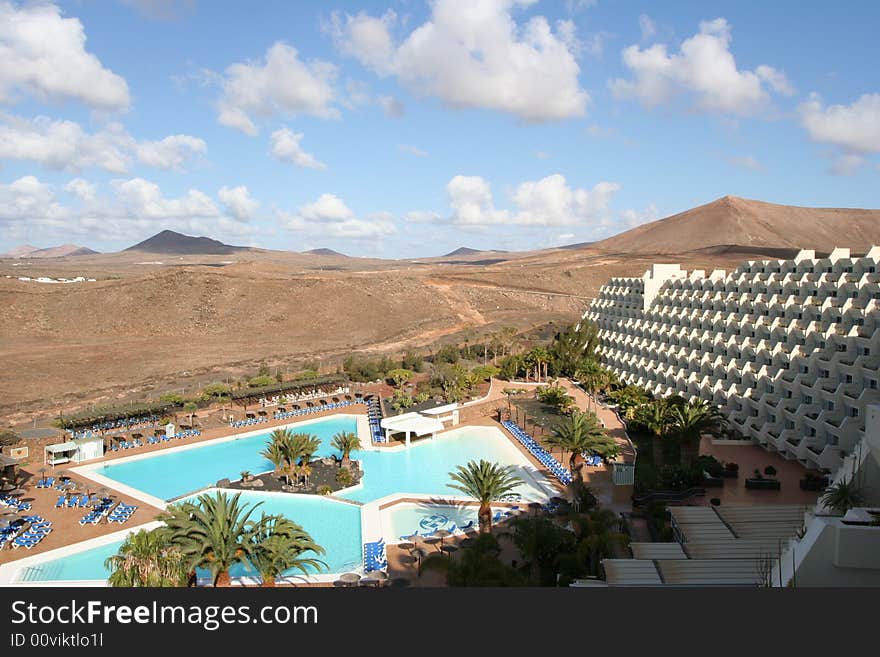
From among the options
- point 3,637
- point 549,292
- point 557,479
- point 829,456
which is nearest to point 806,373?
point 829,456

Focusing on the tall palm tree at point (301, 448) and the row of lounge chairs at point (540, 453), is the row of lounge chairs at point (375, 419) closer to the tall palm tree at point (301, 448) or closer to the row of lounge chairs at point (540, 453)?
the tall palm tree at point (301, 448)

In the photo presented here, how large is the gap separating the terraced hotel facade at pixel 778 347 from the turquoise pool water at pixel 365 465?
11.3 metres

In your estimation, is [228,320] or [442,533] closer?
[442,533]

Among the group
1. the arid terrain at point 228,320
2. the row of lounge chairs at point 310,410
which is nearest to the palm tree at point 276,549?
the row of lounge chairs at point 310,410

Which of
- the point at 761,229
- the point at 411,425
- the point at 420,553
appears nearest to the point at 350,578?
the point at 420,553

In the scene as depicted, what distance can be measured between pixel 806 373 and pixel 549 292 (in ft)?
224

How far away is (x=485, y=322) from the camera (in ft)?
249

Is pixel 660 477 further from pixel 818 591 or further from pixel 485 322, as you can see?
pixel 485 322

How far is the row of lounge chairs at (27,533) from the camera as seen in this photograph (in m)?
19.3

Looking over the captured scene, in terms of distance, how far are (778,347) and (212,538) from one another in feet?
82.6

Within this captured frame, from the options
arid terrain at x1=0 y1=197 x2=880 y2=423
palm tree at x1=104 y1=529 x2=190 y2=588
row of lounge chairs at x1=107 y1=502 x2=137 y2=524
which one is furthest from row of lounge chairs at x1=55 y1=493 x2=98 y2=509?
arid terrain at x1=0 y1=197 x2=880 y2=423

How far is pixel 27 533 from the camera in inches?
784

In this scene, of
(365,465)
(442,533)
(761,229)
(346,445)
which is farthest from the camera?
(761,229)

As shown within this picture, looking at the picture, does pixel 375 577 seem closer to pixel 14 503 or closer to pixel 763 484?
pixel 14 503
